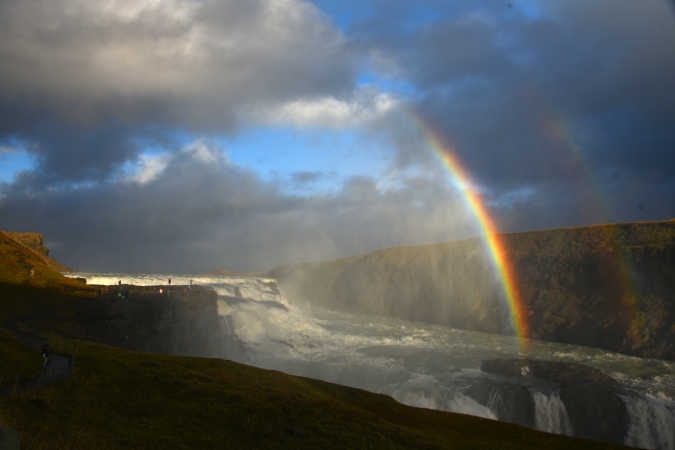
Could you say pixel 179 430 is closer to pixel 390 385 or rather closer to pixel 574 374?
pixel 390 385

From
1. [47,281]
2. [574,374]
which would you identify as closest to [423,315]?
[574,374]

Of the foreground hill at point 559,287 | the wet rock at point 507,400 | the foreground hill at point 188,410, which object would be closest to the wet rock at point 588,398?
the wet rock at point 507,400

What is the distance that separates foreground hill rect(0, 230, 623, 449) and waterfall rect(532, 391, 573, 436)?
55.9 feet

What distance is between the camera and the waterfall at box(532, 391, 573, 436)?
38.2m

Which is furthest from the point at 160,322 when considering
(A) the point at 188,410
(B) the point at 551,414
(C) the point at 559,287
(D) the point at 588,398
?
(C) the point at 559,287

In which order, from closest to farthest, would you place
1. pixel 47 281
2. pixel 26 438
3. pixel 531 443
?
1. pixel 26 438
2. pixel 531 443
3. pixel 47 281

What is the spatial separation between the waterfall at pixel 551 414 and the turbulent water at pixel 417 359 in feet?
0.28

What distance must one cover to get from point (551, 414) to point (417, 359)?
21.3m

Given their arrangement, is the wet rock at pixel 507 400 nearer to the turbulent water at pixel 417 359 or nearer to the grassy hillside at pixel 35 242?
the turbulent water at pixel 417 359

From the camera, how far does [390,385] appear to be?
45031 millimetres

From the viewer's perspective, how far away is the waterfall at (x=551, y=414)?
125ft

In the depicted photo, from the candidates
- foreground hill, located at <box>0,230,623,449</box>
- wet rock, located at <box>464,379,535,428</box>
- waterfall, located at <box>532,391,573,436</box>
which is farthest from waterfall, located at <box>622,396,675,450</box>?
foreground hill, located at <box>0,230,623,449</box>

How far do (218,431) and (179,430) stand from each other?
4.59 feet

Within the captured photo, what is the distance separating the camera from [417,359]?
58.2 meters
